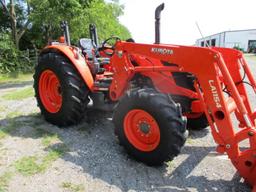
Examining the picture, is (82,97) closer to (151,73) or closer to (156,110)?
(151,73)

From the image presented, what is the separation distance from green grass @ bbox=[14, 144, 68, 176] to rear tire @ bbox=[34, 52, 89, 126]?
83 cm

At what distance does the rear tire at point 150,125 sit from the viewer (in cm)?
332

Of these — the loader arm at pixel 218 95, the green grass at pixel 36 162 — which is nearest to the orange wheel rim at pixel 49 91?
the green grass at pixel 36 162

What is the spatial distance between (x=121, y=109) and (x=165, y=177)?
1.01 m

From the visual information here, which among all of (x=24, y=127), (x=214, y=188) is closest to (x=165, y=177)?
(x=214, y=188)

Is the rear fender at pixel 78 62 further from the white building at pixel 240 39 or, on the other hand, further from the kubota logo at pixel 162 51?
the white building at pixel 240 39

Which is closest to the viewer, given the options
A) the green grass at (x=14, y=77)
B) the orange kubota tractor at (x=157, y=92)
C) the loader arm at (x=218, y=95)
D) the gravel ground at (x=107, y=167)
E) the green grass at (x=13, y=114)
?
the loader arm at (x=218, y=95)

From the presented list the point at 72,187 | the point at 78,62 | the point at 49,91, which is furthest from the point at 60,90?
the point at 72,187

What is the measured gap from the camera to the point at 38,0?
1170 centimetres

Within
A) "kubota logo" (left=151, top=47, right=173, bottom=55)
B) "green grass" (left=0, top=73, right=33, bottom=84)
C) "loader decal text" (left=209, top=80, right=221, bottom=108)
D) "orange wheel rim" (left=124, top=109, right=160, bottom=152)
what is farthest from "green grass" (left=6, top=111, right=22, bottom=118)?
"green grass" (left=0, top=73, right=33, bottom=84)

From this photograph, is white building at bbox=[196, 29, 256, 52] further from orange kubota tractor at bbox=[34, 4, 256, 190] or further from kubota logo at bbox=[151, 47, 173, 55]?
kubota logo at bbox=[151, 47, 173, 55]

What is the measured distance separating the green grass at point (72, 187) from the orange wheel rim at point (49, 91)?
2202 millimetres

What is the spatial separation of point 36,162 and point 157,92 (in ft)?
5.96

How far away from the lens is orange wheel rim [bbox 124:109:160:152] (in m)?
3.58
